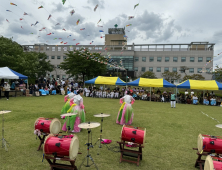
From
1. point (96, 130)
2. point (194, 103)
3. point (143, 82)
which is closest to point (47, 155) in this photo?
point (96, 130)

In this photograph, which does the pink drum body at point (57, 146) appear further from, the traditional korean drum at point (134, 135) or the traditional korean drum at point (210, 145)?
the traditional korean drum at point (210, 145)

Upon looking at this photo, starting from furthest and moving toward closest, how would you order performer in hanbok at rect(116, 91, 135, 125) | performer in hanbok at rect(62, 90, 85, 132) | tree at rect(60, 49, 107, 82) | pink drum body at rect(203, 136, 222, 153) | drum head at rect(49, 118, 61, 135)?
tree at rect(60, 49, 107, 82) < performer in hanbok at rect(116, 91, 135, 125) < performer in hanbok at rect(62, 90, 85, 132) < drum head at rect(49, 118, 61, 135) < pink drum body at rect(203, 136, 222, 153)

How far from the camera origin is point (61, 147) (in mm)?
3553

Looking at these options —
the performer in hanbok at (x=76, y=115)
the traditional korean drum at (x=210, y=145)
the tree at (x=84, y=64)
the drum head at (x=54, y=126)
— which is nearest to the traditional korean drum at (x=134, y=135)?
the traditional korean drum at (x=210, y=145)

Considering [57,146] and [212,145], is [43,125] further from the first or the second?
[212,145]

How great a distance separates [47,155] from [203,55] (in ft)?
183

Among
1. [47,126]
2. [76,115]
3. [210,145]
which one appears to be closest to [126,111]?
[76,115]

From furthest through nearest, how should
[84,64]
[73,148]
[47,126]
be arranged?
1. [84,64]
2. [47,126]
3. [73,148]

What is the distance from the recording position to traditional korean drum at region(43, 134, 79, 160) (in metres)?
3.50

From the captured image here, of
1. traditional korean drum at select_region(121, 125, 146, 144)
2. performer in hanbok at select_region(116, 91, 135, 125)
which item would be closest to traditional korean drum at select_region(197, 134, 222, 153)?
traditional korean drum at select_region(121, 125, 146, 144)

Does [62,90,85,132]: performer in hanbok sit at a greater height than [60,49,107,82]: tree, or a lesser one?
lesser

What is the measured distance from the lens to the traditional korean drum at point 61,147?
3496 mm

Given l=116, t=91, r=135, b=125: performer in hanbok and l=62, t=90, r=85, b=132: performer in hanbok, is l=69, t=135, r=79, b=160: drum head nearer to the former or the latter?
l=62, t=90, r=85, b=132: performer in hanbok

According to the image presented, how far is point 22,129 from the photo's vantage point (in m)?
6.77
